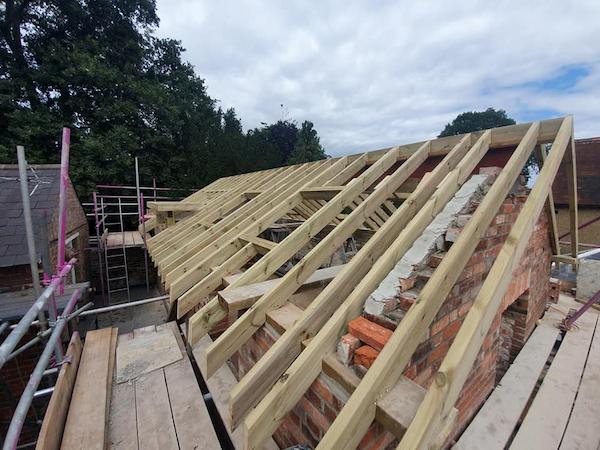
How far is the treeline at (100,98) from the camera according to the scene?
36.1 feet

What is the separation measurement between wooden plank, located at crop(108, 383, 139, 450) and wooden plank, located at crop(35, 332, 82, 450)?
0.94 ft

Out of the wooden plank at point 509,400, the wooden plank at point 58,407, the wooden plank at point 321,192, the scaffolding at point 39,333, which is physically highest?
the wooden plank at point 321,192

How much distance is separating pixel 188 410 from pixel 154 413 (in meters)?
0.24

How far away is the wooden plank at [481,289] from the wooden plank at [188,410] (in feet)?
4.90

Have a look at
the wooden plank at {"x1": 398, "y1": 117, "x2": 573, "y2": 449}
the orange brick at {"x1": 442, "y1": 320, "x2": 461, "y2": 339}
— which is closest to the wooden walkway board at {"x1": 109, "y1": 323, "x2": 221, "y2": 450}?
the wooden plank at {"x1": 398, "y1": 117, "x2": 573, "y2": 449}

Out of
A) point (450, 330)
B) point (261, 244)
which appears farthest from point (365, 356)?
point (261, 244)

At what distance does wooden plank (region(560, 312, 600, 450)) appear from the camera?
2.26 metres

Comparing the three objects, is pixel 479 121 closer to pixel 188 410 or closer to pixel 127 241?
pixel 127 241

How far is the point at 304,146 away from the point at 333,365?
25.1m

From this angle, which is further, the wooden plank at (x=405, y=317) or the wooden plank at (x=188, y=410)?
the wooden plank at (x=188, y=410)

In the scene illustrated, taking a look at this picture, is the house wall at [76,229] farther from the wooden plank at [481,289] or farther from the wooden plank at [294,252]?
the wooden plank at [481,289]

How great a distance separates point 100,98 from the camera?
12.3m

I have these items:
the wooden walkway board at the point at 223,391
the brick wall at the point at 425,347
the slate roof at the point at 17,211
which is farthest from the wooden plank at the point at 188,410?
the slate roof at the point at 17,211

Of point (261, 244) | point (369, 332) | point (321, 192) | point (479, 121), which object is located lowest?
point (369, 332)
